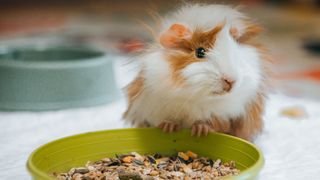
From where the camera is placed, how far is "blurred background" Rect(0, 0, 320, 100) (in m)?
2.86

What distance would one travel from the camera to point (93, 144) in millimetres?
1234

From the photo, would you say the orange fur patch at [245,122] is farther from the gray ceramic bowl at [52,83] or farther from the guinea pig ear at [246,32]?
the gray ceramic bowl at [52,83]

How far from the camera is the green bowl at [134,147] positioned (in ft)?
3.69

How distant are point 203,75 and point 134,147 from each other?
1.01 ft

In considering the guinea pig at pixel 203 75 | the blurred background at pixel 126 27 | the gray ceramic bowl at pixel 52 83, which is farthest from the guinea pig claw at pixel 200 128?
the blurred background at pixel 126 27

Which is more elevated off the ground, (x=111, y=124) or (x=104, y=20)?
(x=104, y=20)

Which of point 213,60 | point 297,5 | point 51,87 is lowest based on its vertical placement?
point 51,87

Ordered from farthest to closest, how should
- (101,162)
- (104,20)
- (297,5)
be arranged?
(297,5)
(104,20)
(101,162)

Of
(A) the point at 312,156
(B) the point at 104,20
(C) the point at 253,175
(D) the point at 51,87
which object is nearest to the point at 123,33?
(B) the point at 104,20

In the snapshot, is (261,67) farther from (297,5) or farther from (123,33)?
(297,5)

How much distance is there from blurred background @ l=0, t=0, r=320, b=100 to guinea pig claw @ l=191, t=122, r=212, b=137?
0.99 metres

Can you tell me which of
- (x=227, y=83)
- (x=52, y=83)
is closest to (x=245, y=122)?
(x=227, y=83)

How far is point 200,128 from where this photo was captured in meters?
1.22

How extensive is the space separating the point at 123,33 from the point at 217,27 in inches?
A: 114
